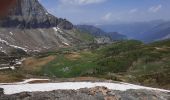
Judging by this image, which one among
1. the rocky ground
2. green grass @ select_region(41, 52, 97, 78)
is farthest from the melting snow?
green grass @ select_region(41, 52, 97, 78)

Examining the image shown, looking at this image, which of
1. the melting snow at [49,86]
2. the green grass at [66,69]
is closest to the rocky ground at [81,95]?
the melting snow at [49,86]

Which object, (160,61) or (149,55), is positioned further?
(149,55)

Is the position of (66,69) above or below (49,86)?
below

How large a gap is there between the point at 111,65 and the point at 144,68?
2245cm

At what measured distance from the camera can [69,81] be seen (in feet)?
198

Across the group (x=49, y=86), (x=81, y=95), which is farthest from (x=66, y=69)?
(x=81, y=95)

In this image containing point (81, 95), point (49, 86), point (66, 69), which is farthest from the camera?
point (66, 69)

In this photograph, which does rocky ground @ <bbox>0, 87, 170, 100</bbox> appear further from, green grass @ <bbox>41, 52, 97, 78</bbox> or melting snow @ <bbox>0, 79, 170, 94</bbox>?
green grass @ <bbox>41, 52, 97, 78</bbox>

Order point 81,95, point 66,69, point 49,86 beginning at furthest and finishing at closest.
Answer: point 66,69 → point 49,86 → point 81,95

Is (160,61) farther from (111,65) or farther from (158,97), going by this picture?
(158,97)

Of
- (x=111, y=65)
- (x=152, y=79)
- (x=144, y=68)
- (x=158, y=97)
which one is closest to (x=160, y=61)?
(x=144, y=68)

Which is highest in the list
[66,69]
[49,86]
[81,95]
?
[81,95]

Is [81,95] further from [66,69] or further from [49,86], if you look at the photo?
[66,69]

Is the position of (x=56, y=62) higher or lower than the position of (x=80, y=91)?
lower
